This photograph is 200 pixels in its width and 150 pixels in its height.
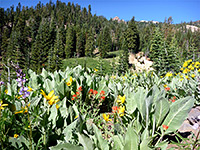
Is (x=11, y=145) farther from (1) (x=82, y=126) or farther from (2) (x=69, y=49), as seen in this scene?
(2) (x=69, y=49)

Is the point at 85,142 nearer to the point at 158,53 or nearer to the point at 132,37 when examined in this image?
the point at 158,53

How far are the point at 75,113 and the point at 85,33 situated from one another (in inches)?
Answer: 2495

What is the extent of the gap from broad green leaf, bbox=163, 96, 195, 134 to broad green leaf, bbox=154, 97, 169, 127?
72 millimetres

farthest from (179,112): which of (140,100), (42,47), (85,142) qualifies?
(42,47)

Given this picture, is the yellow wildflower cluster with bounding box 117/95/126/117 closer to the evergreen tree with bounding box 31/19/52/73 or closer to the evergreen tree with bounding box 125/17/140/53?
the evergreen tree with bounding box 31/19/52/73

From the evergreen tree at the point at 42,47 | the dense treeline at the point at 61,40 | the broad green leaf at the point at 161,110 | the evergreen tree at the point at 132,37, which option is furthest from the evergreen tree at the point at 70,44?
the broad green leaf at the point at 161,110

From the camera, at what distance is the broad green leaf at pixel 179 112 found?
141 centimetres

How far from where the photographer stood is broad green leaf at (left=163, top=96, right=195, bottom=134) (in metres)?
1.41

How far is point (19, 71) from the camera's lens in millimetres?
1230

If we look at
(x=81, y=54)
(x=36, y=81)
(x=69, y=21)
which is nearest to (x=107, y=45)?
(x=81, y=54)

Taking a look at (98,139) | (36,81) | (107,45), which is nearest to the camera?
(98,139)

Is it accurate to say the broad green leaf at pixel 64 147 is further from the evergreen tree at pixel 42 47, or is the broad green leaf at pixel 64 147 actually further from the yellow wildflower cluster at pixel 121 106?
the evergreen tree at pixel 42 47

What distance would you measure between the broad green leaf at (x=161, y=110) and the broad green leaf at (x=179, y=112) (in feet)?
0.24

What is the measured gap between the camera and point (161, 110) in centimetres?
144
